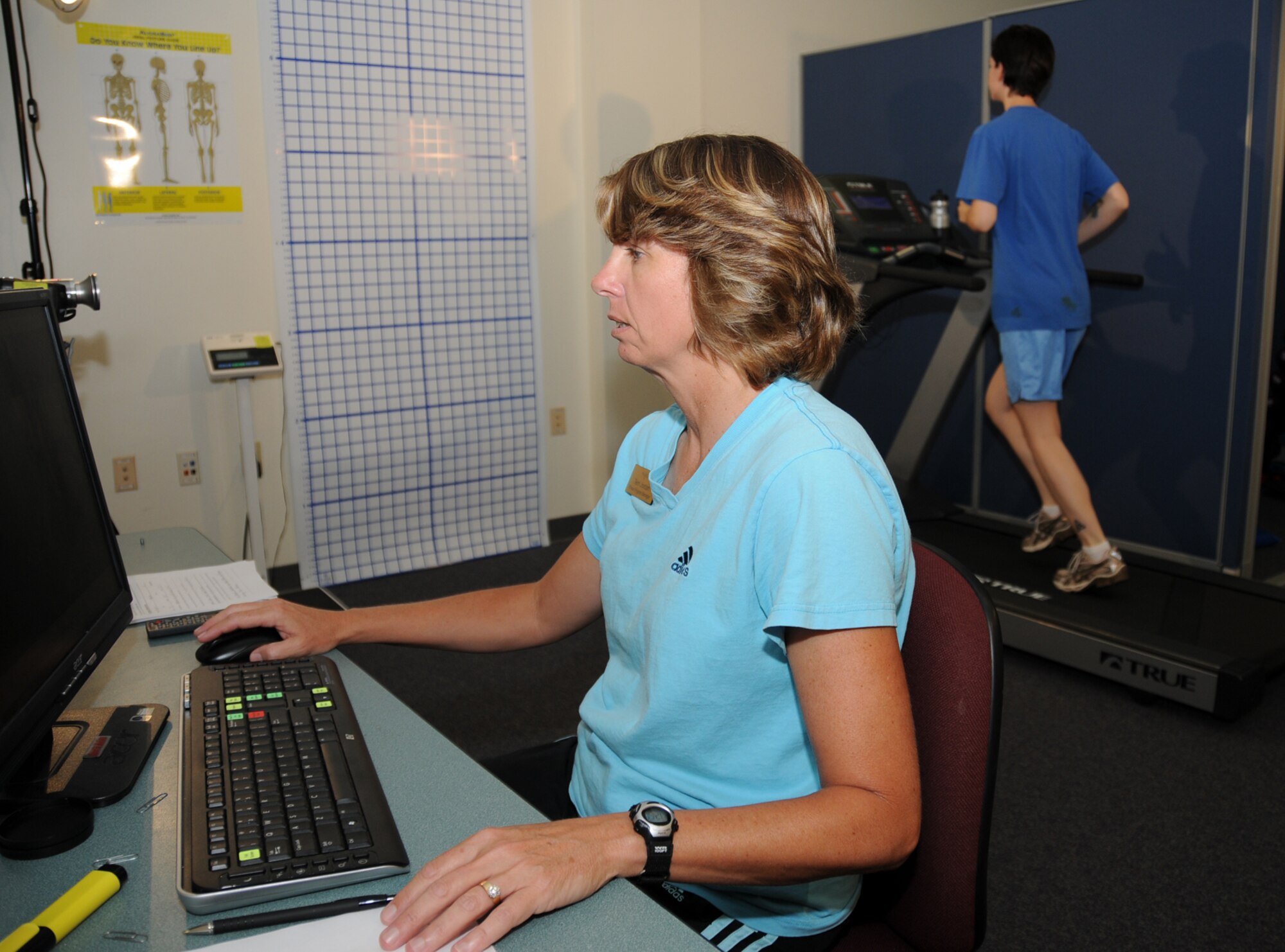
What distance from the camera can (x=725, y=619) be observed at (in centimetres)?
98

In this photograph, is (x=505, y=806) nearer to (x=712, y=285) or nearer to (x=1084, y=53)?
(x=712, y=285)

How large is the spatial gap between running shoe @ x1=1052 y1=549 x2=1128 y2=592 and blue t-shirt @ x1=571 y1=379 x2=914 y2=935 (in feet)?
7.67

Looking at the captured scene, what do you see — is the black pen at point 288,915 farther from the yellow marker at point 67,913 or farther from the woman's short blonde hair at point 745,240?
the woman's short blonde hair at point 745,240

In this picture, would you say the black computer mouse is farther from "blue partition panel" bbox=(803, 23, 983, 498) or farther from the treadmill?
"blue partition panel" bbox=(803, 23, 983, 498)

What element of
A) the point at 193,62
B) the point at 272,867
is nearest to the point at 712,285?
the point at 272,867

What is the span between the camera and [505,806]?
887 mm

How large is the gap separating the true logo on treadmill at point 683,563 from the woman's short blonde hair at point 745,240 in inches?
8.6

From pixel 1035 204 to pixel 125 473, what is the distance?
3.13 m

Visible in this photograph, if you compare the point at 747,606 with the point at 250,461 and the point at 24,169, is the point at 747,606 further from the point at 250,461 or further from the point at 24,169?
the point at 24,169

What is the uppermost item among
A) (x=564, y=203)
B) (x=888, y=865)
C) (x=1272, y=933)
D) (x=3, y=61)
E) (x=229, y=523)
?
(x=3, y=61)

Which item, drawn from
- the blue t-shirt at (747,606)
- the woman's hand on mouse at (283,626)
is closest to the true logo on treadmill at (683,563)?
the blue t-shirt at (747,606)

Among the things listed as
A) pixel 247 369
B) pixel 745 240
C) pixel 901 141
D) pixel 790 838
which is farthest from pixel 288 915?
pixel 901 141

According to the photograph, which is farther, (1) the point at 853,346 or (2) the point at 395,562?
(1) the point at 853,346

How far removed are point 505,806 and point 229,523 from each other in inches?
120
